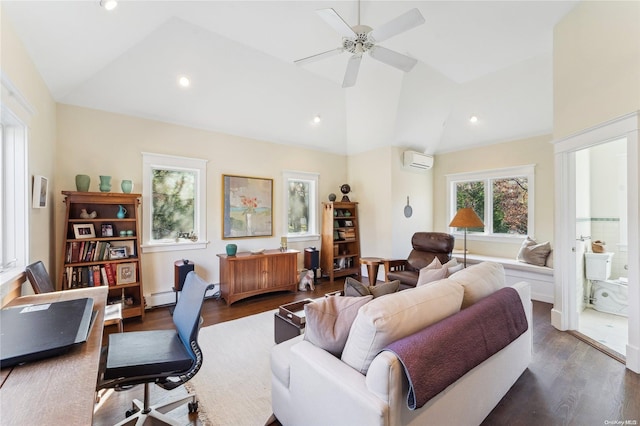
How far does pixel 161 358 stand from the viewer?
1.65m

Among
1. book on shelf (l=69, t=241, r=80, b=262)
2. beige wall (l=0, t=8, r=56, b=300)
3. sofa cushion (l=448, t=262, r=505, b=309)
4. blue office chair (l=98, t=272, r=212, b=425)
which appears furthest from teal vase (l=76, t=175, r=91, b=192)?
sofa cushion (l=448, t=262, r=505, b=309)

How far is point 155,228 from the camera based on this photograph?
412cm

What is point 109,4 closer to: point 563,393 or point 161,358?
point 161,358

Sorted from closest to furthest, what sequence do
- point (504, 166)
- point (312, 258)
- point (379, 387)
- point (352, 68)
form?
1. point (379, 387)
2. point (352, 68)
3. point (504, 166)
4. point (312, 258)

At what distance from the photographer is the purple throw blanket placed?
1.22 metres

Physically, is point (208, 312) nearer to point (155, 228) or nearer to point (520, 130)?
point (155, 228)

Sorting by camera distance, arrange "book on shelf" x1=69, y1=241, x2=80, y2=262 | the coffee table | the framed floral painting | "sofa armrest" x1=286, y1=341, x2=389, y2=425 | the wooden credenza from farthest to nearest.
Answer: the framed floral painting → the wooden credenza → "book on shelf" x1=69, y1=241, x2=80, y2=262 → the coffee table → "sofa armrest" x1=286, y1=341, x2=389, y2=425

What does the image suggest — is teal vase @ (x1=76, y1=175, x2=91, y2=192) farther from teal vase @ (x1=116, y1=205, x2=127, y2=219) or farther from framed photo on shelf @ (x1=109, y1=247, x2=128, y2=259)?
framed photo on shelf @ (x1=109, y1=247, x2=128, y2=259)

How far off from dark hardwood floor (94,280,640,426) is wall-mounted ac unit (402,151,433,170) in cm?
348

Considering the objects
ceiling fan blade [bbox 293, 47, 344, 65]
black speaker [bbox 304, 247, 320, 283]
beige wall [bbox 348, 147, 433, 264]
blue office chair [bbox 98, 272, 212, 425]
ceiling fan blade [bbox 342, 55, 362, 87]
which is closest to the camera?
blue office chair [bbox 98, 272, 212, 425]

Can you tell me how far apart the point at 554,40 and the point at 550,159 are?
7.09 feet

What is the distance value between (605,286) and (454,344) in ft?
12.9

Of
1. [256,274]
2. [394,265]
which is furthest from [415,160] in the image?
[256,274]

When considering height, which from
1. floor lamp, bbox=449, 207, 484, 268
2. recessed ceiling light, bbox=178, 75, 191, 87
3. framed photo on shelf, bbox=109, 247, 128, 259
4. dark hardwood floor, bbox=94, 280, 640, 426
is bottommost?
dark hardwood floor, bbox=94, 280, 640, 426
